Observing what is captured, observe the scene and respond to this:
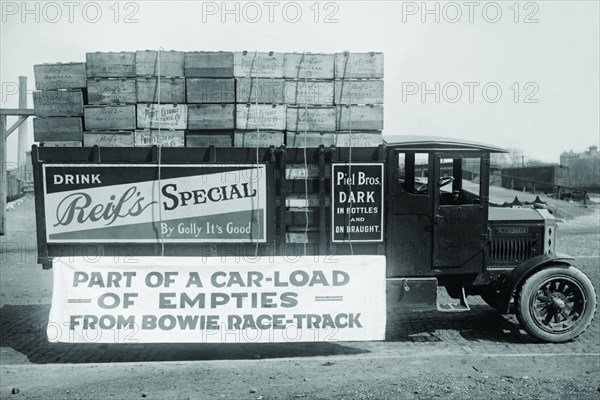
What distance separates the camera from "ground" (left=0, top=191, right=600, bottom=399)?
5492mm

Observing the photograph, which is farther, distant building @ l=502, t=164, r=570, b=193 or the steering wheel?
distant building @ l=502, t=164, r=570, b=193

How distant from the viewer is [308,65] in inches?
→ 270

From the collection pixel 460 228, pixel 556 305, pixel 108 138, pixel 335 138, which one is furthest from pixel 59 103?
pixel 556 305

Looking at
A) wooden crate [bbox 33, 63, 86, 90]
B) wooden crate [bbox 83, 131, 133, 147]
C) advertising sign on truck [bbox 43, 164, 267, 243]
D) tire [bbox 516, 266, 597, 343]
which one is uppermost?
wooden crate [bbox 33, 63, 86, 90]

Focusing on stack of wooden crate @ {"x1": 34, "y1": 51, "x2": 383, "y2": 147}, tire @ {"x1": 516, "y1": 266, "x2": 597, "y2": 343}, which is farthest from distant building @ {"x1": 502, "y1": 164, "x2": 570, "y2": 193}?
stack of wooden crate @ {"x1": 34, "y1": 51, "x2": 383, "y2": 147}

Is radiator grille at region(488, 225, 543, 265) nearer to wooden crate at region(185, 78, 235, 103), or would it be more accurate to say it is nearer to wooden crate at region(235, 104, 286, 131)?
wooden crate at region(235, 104, 286, 131)

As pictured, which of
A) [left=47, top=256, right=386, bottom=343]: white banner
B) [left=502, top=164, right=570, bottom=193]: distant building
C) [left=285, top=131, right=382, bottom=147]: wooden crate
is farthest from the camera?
[left=502, top=164, right=570, bottom=193]: distant building

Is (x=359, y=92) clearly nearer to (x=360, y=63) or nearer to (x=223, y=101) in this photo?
(x=360, y=63)

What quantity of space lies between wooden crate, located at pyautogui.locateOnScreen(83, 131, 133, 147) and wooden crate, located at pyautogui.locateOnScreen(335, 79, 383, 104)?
8.50ft

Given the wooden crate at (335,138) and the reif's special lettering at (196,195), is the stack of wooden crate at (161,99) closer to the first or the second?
the reif's special lettering at (196,195)

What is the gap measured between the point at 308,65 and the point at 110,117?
2493 mm

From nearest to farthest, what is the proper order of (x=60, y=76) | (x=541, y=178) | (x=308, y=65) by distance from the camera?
1. (x=308, y=65)
2. (x=60, y=76)
3. (x=541, y=178)

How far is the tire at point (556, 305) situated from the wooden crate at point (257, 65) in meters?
4.19

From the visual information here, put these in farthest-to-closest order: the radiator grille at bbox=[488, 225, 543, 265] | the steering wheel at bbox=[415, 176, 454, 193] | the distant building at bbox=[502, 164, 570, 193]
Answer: the distant building at bbox=[502, 164, 570, 193]
the radiator grille at bbox=[488, 225, 543, 265]
the steering wheel at bbox=[415, 176, 454, 193]
